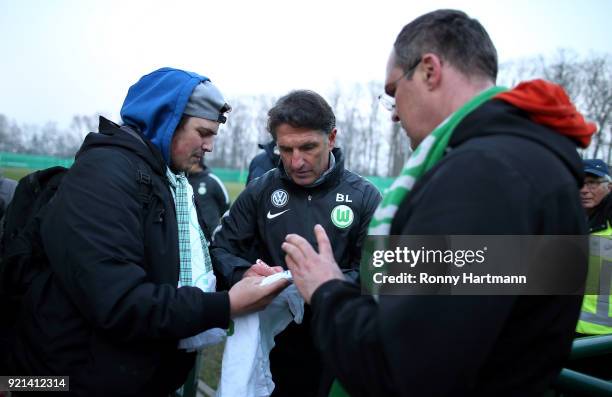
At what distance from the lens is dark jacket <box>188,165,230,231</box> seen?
6.93 meters

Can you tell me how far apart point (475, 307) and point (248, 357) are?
151 centimetres

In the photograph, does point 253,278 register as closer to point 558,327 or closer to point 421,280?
point 421,280

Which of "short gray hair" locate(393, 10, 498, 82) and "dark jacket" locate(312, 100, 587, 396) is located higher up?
"short gray hair" locate(393, 10, 498, 82)

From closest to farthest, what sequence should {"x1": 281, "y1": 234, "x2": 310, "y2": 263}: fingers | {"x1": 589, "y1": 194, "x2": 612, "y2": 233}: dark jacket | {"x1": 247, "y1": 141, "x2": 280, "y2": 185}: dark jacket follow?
{"x1": 281, "y1": 234, "x2": 310, "y2": 263}: fingers
{"x1": 589, "y1": 194, "x2": 612, "y2": 233}: dark jacket
{"x1": 247, "y1": 141, "x2": 280, "y2": 185}: dark jacket

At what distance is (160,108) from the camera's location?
2.25 meters

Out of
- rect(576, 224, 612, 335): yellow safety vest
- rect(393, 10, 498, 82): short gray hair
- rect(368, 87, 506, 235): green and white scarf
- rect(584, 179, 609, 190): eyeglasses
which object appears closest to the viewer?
rect(368, 87, 506, 235): green and white scarf

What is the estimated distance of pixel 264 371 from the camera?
2.44 metres

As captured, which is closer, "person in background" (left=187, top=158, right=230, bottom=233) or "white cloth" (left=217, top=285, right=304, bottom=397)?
"white cloth" (left=217, top=285, right=304, bottom=397)

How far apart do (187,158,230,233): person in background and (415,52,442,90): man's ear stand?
5.60m

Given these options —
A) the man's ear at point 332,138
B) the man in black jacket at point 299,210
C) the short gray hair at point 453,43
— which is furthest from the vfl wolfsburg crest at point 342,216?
the short gray hair at point 453,43

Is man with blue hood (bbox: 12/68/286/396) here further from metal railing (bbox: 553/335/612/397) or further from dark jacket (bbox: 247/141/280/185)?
dark jacket (bbox: 247/141/280/185)

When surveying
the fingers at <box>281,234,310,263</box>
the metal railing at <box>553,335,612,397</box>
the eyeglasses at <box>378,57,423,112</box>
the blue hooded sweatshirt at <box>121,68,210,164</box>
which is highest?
the eyeglasses at <box>378,57,423,112</box>

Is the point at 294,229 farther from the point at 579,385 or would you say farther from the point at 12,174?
the point at 12,174

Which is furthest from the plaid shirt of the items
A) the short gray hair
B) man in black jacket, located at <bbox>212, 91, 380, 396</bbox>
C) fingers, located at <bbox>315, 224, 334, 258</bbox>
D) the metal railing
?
the metal railing
